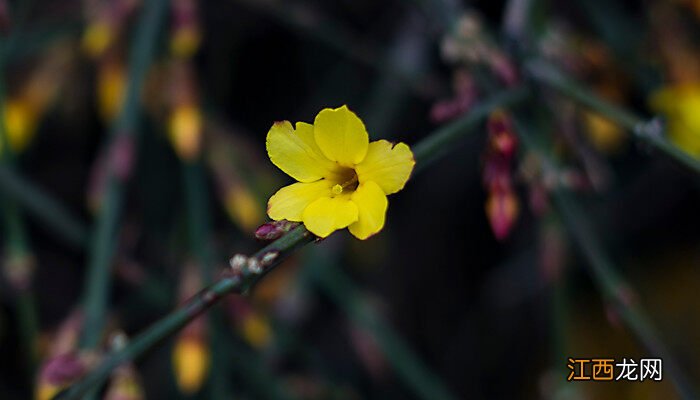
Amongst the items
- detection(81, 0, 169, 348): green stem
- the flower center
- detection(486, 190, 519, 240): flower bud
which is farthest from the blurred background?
the flower center

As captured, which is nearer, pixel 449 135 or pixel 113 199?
pixel 449 135

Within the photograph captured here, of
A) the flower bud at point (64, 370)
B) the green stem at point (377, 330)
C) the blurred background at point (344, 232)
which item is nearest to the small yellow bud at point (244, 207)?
the blurred background at point (344, 232)

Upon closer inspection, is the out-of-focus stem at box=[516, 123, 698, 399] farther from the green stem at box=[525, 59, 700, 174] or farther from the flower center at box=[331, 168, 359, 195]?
the flower center at box=[331, 168, 359, 195]

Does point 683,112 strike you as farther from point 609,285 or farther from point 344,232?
point 344,232

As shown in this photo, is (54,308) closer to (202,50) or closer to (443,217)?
(202,50)

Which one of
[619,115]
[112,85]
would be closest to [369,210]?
[619,115]

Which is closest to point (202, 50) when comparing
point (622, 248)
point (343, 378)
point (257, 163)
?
point (257, 163)

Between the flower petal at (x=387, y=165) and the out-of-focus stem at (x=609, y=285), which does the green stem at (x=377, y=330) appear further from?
the flower petal at (x=387, y=165)
